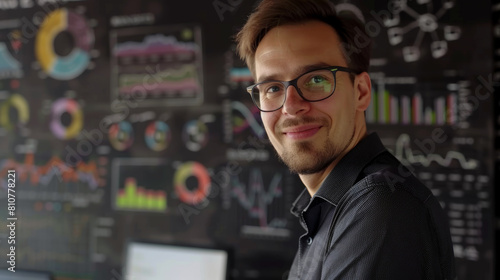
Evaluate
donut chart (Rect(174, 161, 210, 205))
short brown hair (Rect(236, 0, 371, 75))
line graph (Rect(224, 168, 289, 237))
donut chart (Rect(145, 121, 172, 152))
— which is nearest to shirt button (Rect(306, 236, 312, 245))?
short brown hair (Rect(236, 0, 371, 75))

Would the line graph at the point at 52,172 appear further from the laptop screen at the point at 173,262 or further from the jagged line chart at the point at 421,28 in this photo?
the jagged line chart at the point at 421,28

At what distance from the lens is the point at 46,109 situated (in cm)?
255

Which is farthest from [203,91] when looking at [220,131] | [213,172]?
[213,172]

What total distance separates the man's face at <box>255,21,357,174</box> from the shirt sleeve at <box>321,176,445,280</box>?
0.75 ft

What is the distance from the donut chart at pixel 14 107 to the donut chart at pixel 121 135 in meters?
0.51

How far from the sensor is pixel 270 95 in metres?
1.06

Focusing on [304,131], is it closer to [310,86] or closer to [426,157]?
[310,86]

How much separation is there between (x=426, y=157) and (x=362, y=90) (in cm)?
91

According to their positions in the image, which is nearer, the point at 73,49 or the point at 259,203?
the point at 259,203

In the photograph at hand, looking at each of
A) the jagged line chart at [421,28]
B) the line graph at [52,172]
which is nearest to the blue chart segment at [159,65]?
the line graph at [52,172]

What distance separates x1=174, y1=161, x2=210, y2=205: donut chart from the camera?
2.25 m

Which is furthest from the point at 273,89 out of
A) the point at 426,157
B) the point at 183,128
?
the point at 183,128

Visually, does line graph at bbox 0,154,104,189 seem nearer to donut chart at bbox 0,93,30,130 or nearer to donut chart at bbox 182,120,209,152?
donut chart at bbox 0,93,30,130

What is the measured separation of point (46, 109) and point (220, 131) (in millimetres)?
945
